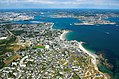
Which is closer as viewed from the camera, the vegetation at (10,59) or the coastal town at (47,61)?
the coastal town at (47,61)

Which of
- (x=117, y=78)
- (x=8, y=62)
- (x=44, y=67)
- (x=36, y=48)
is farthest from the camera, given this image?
(x=36, y=48)

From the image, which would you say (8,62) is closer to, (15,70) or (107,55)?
(15,70)

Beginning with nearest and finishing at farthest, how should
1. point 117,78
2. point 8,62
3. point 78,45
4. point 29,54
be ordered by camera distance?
1. point 117,78
2. point 8,62
3. point 29,54
4. point 78,45

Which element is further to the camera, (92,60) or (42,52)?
(42,52)

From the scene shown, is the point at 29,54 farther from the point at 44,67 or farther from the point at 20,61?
the point at 44,67

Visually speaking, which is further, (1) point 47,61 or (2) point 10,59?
(2) point 10,59

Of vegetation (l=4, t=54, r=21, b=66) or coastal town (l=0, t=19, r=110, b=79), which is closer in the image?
coastal town (l=0, t=19, r=110, b=79)

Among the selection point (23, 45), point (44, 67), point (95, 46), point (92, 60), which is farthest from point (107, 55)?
point (23, 45)

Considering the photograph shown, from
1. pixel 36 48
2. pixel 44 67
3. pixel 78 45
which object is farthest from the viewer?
pixel 78 45

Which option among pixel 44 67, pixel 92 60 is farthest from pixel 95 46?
pixel 44 67
